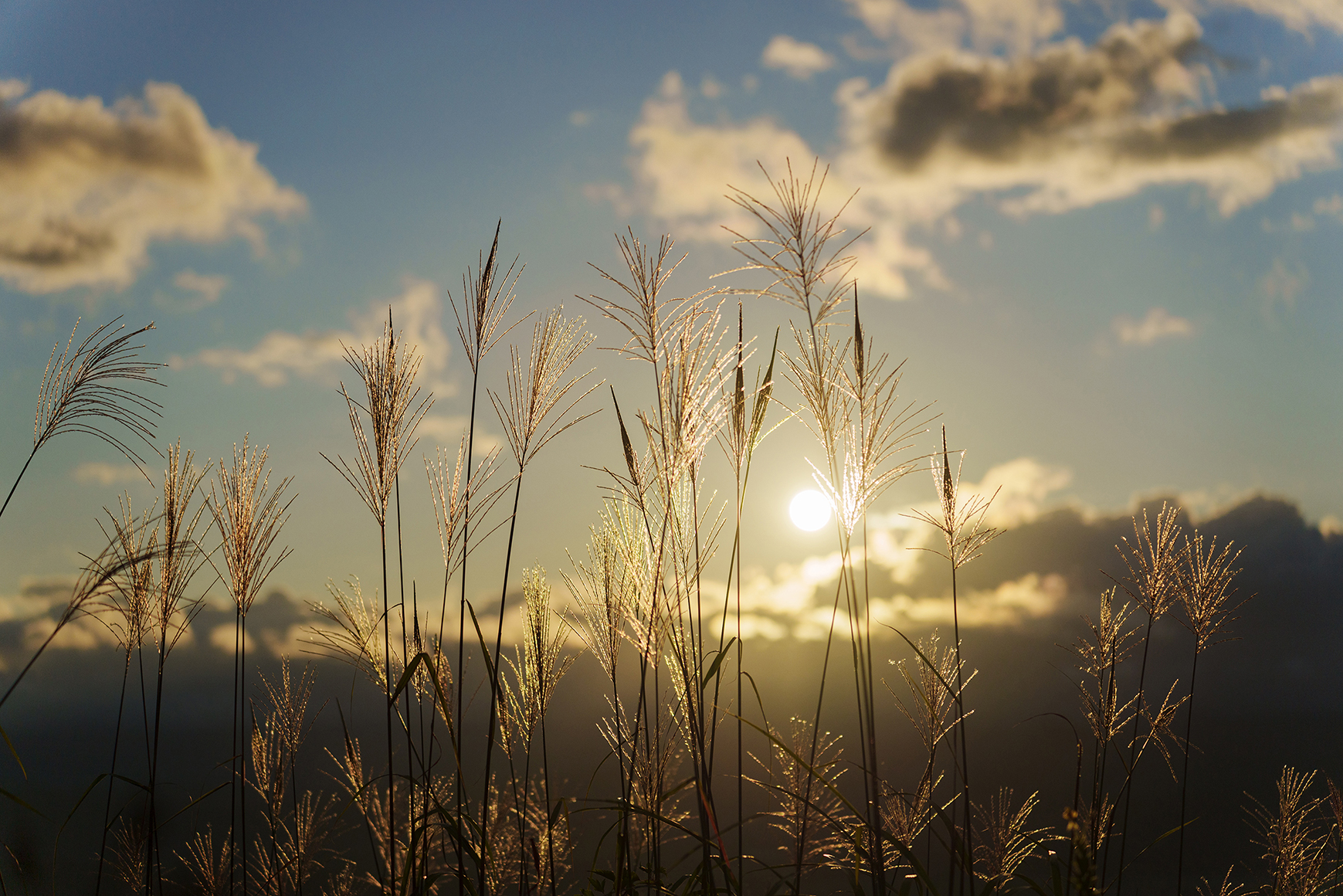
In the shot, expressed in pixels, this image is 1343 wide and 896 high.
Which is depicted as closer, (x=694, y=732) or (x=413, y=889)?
(x=694, y=732)

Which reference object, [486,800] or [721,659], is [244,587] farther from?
[721,659]

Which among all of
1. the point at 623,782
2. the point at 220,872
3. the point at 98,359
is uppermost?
the point at 98,359

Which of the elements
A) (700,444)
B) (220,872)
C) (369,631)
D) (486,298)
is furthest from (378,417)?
(220,872)

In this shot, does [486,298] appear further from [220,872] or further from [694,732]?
[220,872]

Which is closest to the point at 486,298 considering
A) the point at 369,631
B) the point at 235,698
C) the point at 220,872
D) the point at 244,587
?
the point at 369,631

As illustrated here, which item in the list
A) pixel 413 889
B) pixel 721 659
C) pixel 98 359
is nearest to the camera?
pixel 413 889

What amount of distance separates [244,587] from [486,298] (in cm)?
142

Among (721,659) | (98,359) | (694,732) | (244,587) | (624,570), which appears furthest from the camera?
(244,587)

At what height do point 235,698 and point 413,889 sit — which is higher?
point 235,698

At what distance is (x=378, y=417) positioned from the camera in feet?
7.67

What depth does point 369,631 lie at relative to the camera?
2623mm

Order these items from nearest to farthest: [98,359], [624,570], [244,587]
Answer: [624,570]
[98,359]
[244,587]

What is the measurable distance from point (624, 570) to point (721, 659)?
0.41 metres

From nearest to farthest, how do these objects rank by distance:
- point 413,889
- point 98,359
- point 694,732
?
point 694,732
point 413,889
point 98,359
